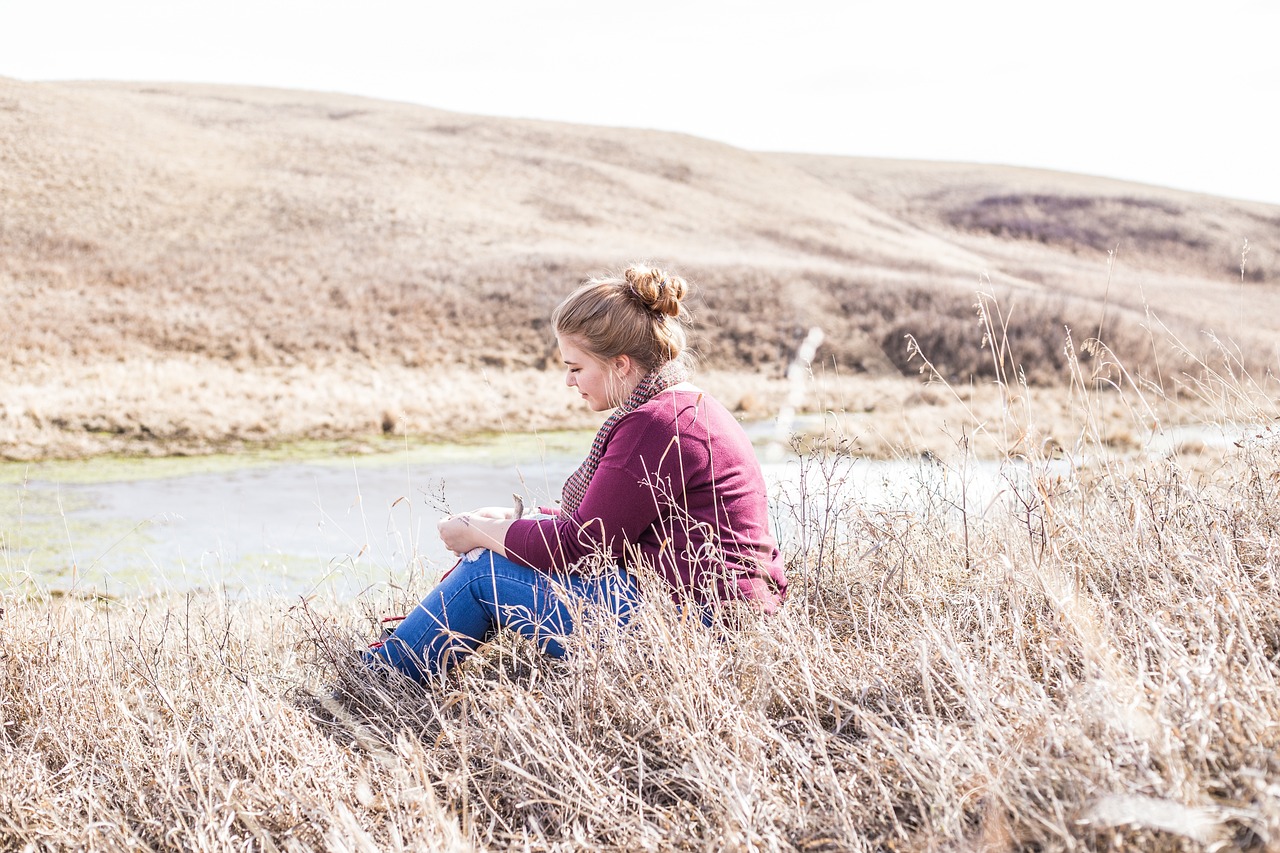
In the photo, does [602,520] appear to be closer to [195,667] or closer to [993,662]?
[993,662]

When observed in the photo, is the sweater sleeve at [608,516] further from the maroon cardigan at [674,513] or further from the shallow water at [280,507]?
Answer: the shallow water at [280,507]

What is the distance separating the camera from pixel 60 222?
27516 millimetres

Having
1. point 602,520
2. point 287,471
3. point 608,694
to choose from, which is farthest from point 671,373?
point 287,471

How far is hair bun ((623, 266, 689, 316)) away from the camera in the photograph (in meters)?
2.70

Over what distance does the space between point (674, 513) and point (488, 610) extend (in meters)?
0.64

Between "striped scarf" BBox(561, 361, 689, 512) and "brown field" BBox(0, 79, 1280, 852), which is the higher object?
"striped scarf" BBox(561, 361, 689, 512)

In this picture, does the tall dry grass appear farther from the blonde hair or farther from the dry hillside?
the dry hillside

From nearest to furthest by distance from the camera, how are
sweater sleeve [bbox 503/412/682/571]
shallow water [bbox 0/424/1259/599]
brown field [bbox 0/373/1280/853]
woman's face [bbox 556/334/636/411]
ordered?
brown field [bbox 0/373/1280/853] → sweater sleeve [bbox 503/412/682/571] → woman's face [bbox 556/334/636/411] → shallow water [bbox 0/424/1259/599]

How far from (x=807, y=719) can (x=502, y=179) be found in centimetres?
4109

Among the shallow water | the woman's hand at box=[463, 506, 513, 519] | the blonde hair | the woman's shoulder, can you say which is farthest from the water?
the woman's shoulder

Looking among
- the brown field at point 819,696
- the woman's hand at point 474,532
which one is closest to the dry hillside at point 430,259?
the brown field at point 819,696

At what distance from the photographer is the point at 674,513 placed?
8.42ft

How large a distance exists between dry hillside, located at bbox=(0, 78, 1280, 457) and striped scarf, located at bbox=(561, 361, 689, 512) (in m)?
5.56

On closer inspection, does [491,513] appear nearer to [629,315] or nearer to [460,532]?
[460,532]
